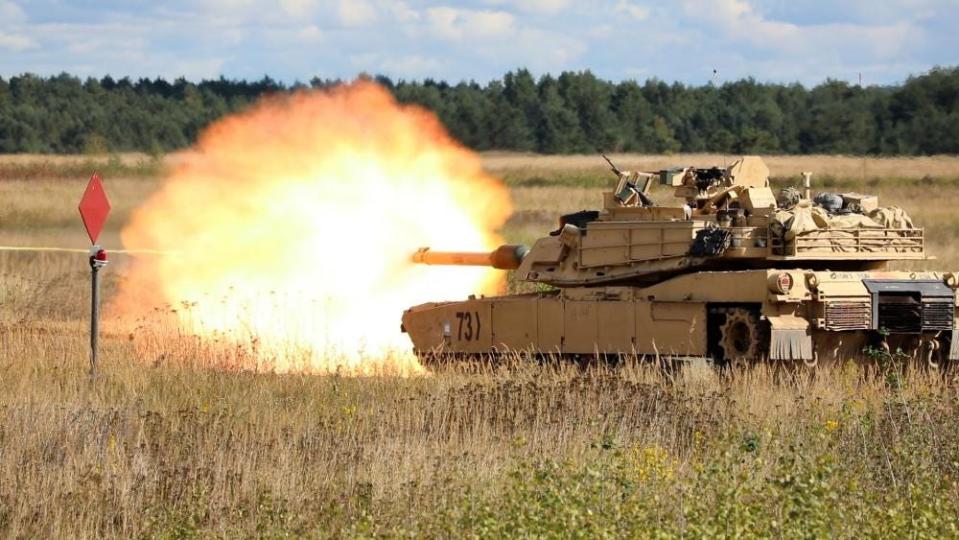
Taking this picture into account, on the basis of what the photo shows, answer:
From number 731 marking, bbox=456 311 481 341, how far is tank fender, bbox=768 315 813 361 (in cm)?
433

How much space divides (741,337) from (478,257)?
4.88 meters

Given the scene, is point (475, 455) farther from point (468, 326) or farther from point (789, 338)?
point (468, 326)

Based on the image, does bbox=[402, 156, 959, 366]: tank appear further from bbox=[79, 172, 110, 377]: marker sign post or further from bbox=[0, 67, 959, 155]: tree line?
bbox=[0, 67, 959, 155]: tree line

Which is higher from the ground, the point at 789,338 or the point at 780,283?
the point at 780,283

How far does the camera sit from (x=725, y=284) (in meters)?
18.0

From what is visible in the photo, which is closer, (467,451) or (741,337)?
(467,451)

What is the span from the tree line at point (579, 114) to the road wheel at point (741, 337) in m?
24.2

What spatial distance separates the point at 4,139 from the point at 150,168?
15.4 m

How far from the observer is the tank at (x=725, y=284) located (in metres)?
17.9

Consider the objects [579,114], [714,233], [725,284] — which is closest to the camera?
[725,284]

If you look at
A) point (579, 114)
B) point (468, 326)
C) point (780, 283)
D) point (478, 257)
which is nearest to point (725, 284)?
point (780, 283)

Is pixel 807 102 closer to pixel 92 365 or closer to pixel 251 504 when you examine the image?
pixel 92 365

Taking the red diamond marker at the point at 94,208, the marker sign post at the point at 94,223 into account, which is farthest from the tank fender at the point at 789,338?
the red diamond marker at the point at 94,208

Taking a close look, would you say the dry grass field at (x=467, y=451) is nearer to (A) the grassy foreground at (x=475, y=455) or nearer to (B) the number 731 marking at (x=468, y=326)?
(A) the grassy foreground at (x=475, y=455)
